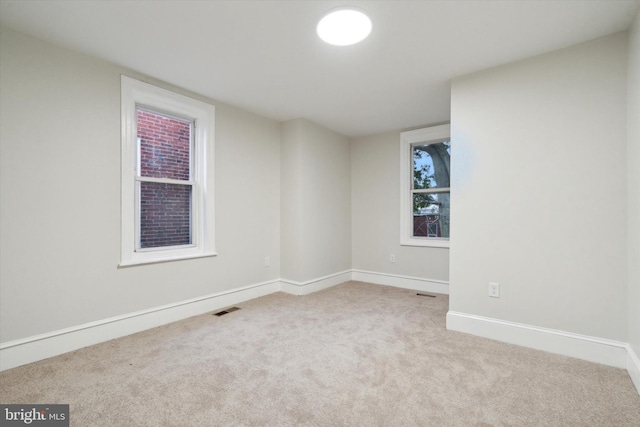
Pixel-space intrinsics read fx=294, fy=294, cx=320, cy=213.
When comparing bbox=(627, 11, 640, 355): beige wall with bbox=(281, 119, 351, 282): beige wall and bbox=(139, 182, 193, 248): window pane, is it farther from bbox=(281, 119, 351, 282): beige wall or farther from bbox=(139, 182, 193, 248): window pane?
bbox=(139, 182, 193, 248): window pane

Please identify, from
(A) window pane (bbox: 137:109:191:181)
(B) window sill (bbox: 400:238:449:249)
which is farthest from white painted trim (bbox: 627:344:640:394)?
(A) window pane (bbox: 137:109:191:181)

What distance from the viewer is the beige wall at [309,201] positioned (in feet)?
13.1

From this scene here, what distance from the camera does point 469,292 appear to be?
2.68 m

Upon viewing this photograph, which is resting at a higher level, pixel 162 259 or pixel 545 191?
pixel 545 191

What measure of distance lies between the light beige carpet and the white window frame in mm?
778

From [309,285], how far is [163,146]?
8.04ft

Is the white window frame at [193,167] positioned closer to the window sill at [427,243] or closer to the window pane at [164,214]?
the window pane at [164,214]

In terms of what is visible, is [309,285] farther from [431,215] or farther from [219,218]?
[431,215]

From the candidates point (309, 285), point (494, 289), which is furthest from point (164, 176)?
point (494, 289)

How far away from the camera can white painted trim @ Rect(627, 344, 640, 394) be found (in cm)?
180

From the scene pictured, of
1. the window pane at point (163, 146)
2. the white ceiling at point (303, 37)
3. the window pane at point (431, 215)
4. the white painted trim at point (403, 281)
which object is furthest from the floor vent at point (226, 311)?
the window pane at point (431, 215)

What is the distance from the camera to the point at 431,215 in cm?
435

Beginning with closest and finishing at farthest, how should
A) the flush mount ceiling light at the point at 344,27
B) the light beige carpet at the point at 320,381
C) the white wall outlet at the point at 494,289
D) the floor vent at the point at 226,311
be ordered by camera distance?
the light beige carpet at the point at 320,381
the flush mount ceiling light at the point at 344,27
the white wall outlet at the point at 494,289
the floor vent at the point at 226,311

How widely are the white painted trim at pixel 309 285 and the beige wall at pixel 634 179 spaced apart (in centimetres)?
305
